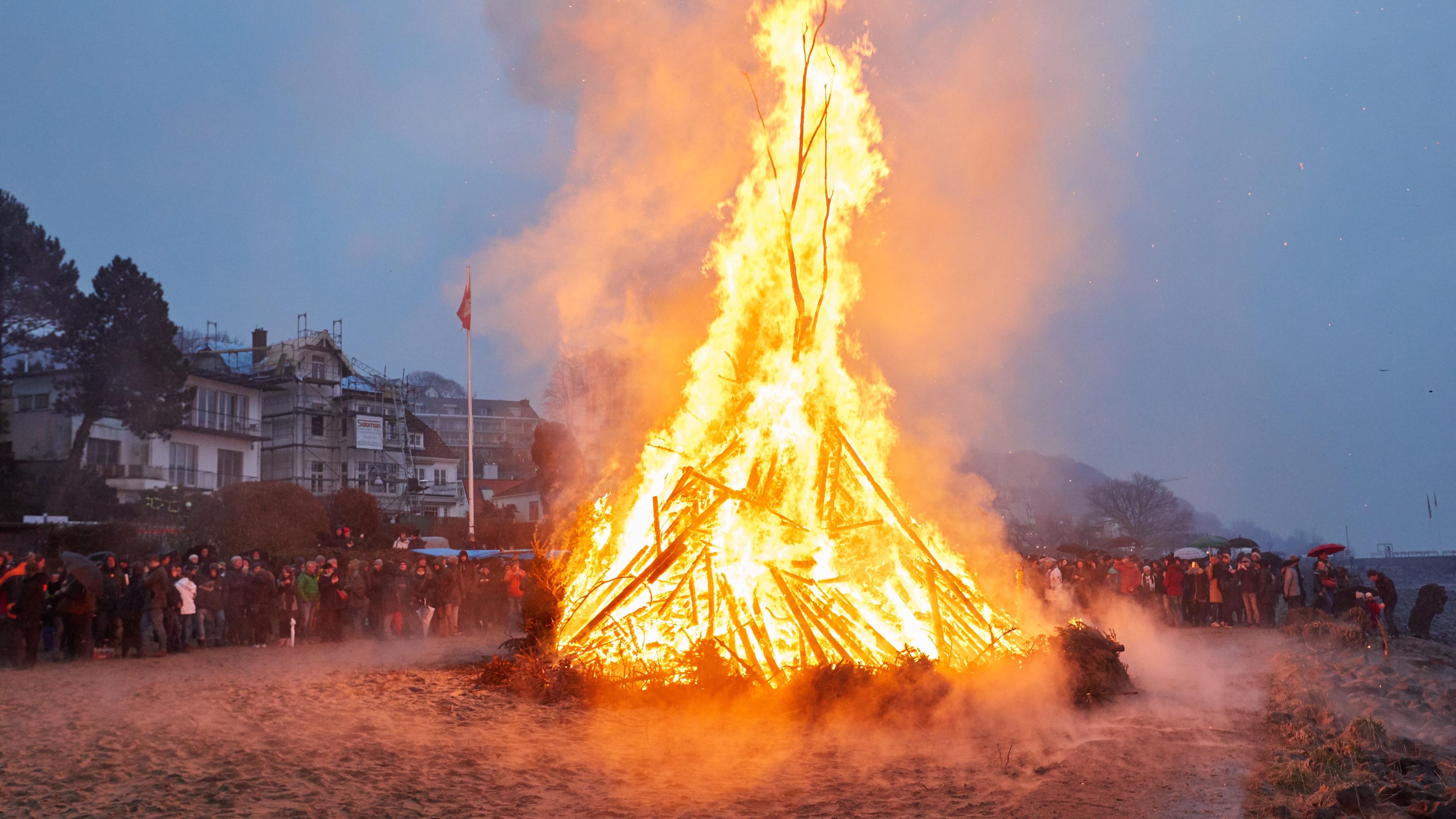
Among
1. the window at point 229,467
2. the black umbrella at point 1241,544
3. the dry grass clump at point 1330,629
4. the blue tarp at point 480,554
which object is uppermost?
the window at point 229,467

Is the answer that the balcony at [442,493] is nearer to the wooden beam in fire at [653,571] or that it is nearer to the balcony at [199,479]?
the balcony at [199,479]

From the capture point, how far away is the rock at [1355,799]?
261 inches

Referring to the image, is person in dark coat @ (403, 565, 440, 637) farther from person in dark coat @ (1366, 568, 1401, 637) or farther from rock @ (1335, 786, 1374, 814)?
person in dark coat @ (1366, 568, 1401, 637)

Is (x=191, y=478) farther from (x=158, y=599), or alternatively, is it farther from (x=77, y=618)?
(x=77, y=618)

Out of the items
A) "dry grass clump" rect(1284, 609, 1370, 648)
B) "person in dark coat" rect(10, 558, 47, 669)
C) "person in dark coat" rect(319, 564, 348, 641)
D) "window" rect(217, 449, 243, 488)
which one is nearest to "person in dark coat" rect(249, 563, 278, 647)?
"person in dark coat" rect(319, 564, 348, 641)

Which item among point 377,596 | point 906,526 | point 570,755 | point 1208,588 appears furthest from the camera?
point 1208,588

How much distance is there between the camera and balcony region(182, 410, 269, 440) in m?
41.8

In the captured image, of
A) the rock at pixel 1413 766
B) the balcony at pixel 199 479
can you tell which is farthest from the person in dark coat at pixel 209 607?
the balcony at pixel 199 479

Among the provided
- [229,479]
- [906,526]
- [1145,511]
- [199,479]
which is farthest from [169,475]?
[1145,511]

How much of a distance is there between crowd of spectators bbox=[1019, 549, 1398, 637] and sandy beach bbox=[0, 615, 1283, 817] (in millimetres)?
9146

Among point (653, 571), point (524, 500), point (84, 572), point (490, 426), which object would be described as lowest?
point (653, 571)

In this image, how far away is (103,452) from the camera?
37.8 m

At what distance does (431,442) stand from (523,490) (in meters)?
7.76

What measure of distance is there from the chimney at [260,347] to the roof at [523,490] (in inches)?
580
